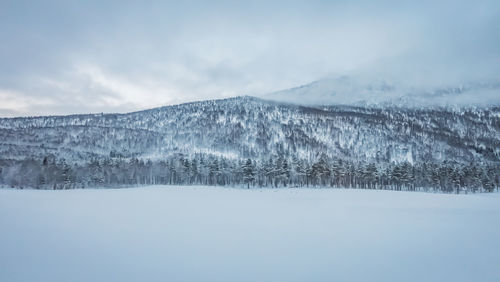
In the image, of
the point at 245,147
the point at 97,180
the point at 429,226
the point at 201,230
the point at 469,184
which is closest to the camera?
the point at 201,230

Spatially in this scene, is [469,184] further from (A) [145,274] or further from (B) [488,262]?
(A) [145,274]

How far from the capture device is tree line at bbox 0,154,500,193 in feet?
230

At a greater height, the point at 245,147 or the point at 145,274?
the point at 245,147

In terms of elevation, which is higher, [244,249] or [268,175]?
[268,175]

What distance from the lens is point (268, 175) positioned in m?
78.7

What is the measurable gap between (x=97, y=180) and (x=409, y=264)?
294 ft

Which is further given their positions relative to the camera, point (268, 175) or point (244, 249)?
point (268, 175)

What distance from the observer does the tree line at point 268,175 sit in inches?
2761

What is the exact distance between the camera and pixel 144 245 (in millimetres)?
9227

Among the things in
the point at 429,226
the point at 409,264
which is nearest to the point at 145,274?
the point at 409,264

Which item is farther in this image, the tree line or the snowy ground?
the tree line

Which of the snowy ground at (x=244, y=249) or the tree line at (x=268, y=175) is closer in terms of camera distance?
the snowy ground at (x=244, y=249)

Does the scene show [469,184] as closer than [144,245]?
No

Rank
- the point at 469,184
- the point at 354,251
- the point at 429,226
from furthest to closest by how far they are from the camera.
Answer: the point at 469,184 → the point at 429,226 → the point at 354,251
